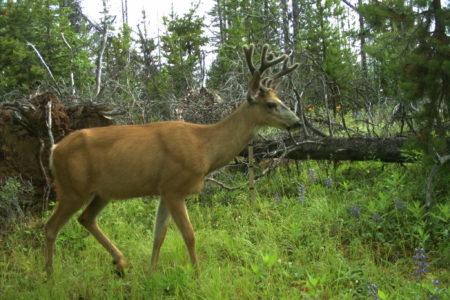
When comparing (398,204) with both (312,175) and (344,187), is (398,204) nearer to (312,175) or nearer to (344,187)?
(344,187)

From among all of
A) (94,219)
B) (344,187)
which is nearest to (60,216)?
(94,219)

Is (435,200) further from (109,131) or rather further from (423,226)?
(109,131)

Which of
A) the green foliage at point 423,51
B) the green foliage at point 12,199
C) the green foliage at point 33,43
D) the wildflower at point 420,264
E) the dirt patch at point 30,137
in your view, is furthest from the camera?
the green foliage at point 33,43

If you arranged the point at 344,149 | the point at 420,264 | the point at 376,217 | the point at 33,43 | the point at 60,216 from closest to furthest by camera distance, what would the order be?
the point at 420,264 → the point at 60,216 → the point at 376,217 → the point at 344,149 → the point at 33,43

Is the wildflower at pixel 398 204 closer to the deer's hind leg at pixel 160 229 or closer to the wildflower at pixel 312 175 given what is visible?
the wildflower at pixel 312 175

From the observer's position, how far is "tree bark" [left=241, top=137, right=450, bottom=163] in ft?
21.6

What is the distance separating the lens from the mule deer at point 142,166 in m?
4.53

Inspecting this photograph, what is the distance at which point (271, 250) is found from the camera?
4777 millimetres

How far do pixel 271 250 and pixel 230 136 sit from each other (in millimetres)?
1418

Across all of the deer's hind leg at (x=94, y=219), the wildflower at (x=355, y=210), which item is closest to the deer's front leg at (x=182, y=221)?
the deer's hind leg at (x=94, y=219)

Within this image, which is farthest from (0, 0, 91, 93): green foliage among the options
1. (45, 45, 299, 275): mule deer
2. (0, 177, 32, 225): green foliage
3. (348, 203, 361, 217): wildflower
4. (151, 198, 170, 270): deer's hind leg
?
(348, 203, 361, 217): wildflower

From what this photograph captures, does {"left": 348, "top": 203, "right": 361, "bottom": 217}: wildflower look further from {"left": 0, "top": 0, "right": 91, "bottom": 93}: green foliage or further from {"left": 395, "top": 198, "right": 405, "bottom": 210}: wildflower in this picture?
{"left": 0, "top": 0, "right": 91, "bottom": 93}: green foliage

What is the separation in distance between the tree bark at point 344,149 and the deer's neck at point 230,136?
6.49ft

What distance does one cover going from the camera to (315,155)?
725 centimetres
